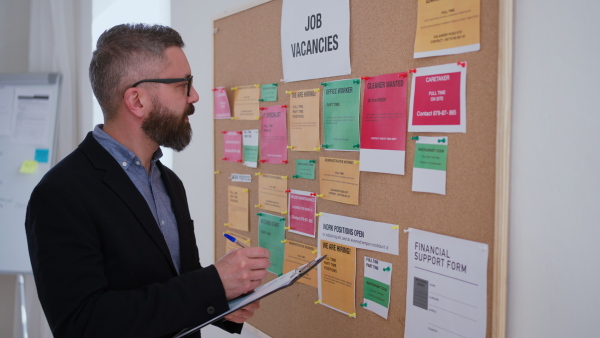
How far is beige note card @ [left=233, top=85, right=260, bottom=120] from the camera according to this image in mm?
1835

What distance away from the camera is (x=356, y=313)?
56.9 inches

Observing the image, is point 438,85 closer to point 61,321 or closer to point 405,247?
point 405,247

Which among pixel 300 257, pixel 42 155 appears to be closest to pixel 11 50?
pixel 42 155

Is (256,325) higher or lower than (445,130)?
lower

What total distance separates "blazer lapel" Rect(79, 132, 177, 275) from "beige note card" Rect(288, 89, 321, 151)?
0.58 m

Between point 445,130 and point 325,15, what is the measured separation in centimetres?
59

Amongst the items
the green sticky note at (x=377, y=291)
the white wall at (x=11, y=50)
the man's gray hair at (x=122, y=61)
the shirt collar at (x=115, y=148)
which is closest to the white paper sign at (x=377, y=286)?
the green sticky note at (x=377, y=291)

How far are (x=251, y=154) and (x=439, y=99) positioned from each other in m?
0.90

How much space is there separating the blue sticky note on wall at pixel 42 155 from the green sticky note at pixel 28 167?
0.13 ft

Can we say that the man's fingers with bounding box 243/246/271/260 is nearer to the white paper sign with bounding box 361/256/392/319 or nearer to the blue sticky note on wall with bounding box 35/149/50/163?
the white paper sign with bounding box 361/256/392/319

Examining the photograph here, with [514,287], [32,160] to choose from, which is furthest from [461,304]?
[32,160]

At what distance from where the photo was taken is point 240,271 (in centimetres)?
121

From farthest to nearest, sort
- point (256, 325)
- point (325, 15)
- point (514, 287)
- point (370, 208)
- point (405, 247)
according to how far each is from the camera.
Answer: point (256, 325) < point (325, 15) < point (370, 208) < point (405, 247) < point (514, 287)

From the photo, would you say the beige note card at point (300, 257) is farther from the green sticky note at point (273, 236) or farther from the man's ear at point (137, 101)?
the man's ear at point (137, 101)
